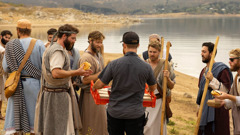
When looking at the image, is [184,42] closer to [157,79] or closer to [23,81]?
[157,79]

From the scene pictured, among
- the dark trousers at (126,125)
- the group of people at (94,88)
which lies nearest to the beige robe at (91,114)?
the group of people at (94,88)

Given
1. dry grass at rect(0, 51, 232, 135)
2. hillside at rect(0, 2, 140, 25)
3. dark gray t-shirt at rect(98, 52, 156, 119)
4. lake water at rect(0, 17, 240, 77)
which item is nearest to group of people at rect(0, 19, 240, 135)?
dark gray t-shirt at rect(98, 52, 156, 119)

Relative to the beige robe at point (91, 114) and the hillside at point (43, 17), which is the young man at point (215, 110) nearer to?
the beige robe at point (91, 114)

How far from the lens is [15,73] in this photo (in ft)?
16.3

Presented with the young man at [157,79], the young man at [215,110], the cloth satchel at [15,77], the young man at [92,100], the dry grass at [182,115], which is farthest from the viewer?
the dry grass at [182,115]

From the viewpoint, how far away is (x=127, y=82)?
372 cm

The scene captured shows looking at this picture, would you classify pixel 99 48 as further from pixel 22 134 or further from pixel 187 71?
pixel 187 71

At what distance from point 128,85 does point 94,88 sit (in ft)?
1.82

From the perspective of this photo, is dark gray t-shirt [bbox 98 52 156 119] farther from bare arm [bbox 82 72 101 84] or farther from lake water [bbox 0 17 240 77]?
lake water [bbox 0 17 240 77]

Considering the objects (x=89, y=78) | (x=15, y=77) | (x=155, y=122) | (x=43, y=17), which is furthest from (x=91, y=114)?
(x=43, y=17)

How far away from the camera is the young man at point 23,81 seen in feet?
16.4

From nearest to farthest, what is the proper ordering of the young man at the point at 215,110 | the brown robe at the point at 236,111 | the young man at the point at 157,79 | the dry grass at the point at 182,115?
1. the brown robe at the point at 236,111
2. the young man at the point at 215,110
3. the young man at the point at 157,79
4. the dry grass at the point at 182,115

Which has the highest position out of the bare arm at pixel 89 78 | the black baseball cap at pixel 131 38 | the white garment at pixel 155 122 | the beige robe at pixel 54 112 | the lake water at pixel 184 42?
the black baseball cap at pixel 131 38

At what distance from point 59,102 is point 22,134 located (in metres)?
1.34
